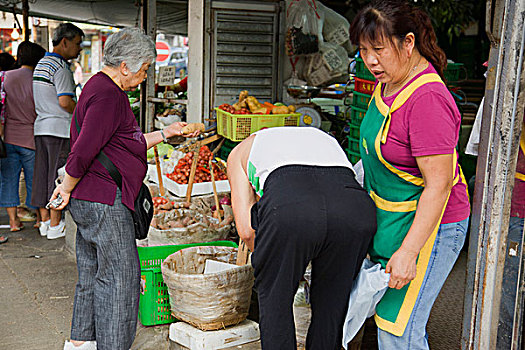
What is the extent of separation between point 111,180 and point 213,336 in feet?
3.49

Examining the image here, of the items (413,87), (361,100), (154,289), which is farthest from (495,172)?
(361,100)

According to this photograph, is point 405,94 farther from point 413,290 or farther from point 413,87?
point 413,290

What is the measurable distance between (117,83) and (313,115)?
281 cm

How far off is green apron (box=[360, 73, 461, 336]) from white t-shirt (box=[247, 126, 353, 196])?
0.52 ft

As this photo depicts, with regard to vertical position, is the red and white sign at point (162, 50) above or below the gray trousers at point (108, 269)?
above

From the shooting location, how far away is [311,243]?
224cm

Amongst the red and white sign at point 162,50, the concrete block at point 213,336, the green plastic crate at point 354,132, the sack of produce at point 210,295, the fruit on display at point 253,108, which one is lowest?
the concrete block at point 213,336

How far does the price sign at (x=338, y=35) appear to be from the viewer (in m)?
5.68

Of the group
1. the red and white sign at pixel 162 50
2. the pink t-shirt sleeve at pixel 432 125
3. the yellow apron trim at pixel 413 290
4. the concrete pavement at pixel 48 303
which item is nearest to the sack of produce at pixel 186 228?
the concrete pavement at pixel 48 303

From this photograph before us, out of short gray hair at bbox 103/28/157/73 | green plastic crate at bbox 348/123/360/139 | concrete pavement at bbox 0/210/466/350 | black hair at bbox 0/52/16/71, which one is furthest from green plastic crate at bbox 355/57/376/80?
black hair at bbox 0/52/16/71

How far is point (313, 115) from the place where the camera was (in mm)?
5488

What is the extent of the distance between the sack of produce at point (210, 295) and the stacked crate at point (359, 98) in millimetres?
1683

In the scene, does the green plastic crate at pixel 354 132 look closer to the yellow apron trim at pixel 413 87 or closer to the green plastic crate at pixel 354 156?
the green plastic crate at pixel 354 156

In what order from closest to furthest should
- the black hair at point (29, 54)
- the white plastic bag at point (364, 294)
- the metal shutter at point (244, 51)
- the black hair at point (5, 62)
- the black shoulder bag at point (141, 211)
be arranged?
1. the white plastic bag at point (364, 294)
2. the black shoulder bag at point (141, 211)
3. the metal shutter at point (244, 51)
4. the black hair at point (29, 54)
5. the black hair at point (5, 62)
